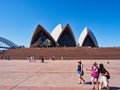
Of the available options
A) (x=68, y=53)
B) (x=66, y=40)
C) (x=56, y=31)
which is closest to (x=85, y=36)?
Answer: (x=66, y=40)

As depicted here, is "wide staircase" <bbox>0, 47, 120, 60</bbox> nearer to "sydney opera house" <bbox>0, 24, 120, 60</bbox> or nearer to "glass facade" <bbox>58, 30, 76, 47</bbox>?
"sydney opera house" <bbox>0, 24, 120, 60</bbox>

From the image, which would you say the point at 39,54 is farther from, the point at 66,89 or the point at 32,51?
the point at 66,89

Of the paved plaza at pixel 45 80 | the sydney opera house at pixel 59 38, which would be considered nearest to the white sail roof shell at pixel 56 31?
the sydney opera house at pixel 59 38

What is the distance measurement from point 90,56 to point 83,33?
27.8 meters

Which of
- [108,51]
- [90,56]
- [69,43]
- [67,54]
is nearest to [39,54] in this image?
[67,54]

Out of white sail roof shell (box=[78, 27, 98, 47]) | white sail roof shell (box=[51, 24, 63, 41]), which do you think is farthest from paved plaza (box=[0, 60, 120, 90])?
white sail roof shell (box=[78, 27, 98, 47])

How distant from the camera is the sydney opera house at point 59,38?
62438mm

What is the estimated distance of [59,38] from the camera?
2502 inches

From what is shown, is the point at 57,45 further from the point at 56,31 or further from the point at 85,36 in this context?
the point at 85,36

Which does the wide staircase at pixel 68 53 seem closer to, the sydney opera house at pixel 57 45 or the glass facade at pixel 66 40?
the sydney opera house at pixel 57 45

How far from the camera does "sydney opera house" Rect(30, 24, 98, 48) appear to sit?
62438 millimetres

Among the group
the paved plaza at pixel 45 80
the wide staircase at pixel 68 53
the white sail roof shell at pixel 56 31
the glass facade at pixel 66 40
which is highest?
the white sail roof shell at pixel 56 31

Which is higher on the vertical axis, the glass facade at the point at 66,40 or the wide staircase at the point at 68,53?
the glass facade at the point at 66,40

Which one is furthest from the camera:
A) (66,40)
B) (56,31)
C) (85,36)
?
(66,40)
